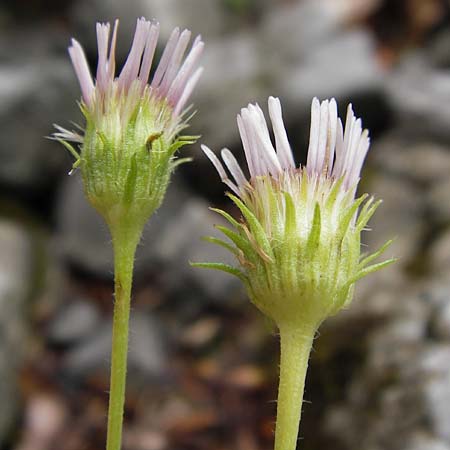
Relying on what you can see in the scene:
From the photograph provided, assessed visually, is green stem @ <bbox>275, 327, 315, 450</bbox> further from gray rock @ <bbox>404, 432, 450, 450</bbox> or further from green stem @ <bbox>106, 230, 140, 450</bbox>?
gray rock @ <bbox>404, 432, 450, 450</bbox>

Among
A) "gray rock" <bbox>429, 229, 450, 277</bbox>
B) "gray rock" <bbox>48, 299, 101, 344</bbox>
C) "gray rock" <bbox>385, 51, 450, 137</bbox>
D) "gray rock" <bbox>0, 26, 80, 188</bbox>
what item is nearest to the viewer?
"gray rock" <bbox>429, 229, 450, 277</bbox>

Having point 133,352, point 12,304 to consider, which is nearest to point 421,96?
point 133,352

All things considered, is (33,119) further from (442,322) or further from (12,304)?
(442,322)

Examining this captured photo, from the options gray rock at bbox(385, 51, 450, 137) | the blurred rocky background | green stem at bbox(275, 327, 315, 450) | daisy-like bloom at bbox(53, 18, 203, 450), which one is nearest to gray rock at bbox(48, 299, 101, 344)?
the blurred rocky background

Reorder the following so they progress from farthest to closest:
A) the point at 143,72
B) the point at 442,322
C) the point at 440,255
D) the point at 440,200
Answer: the point at 440,200 → the point at 440,255 → the point at 442,322 → the point at 143,72

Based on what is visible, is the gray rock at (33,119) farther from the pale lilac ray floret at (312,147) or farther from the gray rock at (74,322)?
the pale lilac ray floret at (312,147)

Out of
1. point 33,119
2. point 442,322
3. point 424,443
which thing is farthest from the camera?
point 33,119

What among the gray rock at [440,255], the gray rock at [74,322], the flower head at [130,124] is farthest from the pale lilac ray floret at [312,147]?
the gray rock at [74,322]
